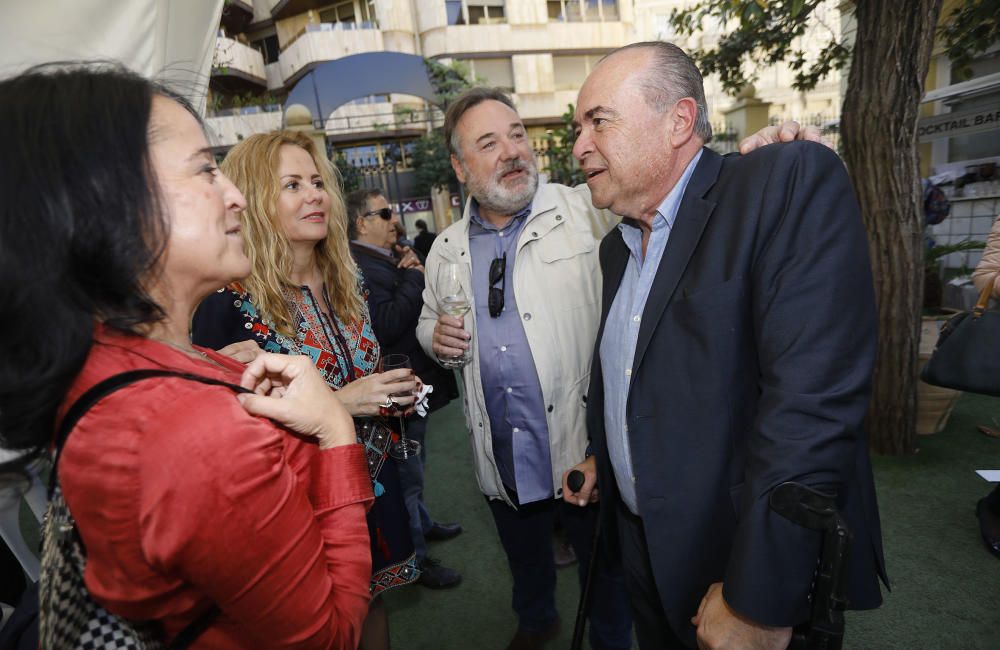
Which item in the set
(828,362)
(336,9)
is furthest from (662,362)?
(336,9)

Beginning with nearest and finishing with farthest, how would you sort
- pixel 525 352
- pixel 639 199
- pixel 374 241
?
pixel 639 199 < pixel 525 352 < pixel 374 241

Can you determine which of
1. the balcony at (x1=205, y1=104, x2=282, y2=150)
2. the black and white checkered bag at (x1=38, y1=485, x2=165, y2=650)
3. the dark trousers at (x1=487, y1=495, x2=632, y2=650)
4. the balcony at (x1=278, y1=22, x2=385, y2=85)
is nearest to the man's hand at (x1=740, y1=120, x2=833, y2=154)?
the dark trousers at (x1=487, y1=495, x2=632, y2=650)

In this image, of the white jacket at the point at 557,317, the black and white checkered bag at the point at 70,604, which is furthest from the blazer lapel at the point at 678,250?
the black and white checkered bag at the point at 70,604

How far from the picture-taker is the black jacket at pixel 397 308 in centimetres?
291

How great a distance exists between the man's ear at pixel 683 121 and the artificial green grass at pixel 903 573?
247 centimetres

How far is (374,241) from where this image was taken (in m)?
4.46

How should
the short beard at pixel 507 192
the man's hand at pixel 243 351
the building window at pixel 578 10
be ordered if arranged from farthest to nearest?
the building window at pixel 578 10, the short beard at pixel 507 192, the man's hand at pixel 243 351

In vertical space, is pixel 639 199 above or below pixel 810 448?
above

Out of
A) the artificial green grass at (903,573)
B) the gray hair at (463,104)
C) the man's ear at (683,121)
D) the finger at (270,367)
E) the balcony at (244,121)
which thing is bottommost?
the artificial green grass at (903,573)

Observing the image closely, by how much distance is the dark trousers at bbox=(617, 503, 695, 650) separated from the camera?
1858mm

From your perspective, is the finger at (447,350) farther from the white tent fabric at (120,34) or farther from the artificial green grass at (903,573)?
the artificial green grass at (903,573)

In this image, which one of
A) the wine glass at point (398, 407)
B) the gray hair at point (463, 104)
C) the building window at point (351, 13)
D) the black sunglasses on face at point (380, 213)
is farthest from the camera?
the building window at point (351, 13)

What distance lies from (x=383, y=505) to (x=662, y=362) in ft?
4.30

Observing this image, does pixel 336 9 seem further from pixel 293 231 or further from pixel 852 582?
pixel 852 582
